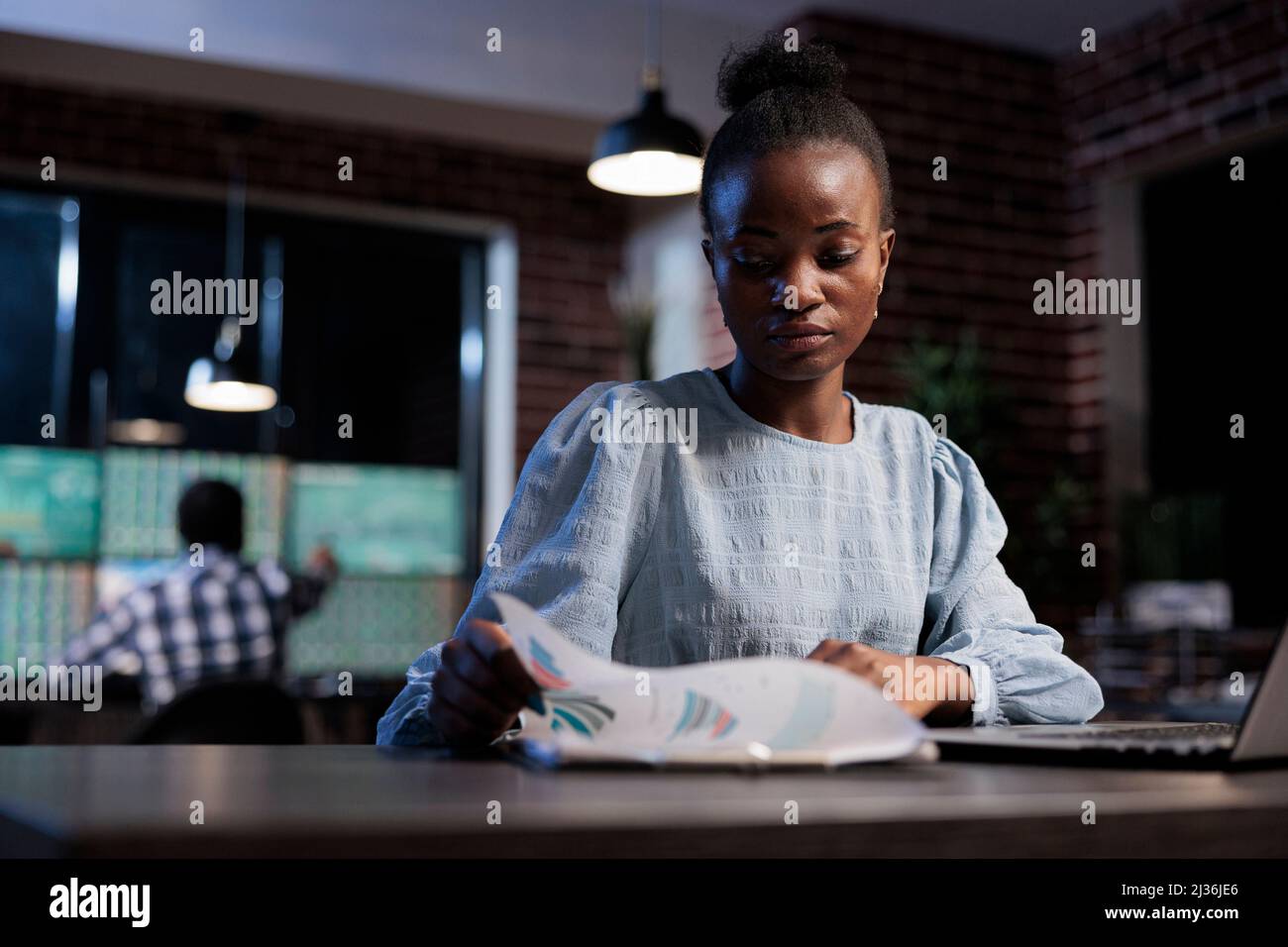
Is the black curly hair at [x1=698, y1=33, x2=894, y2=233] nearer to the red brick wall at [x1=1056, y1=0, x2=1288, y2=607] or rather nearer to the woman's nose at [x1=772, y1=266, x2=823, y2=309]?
the woman's nose at [x1=772, y1=266, x2=823, y2=309]

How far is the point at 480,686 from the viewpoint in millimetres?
908

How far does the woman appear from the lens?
3.86 feet

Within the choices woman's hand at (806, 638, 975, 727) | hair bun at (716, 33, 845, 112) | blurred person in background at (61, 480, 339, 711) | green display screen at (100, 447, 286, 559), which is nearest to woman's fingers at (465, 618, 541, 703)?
woman's hand at (806, 638, 975, 727)

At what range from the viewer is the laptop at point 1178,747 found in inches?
31.2

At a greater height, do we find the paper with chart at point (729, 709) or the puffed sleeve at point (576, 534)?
the puffed sleeve at point (576, 534)

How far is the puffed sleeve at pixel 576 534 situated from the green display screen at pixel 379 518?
16.5 feet

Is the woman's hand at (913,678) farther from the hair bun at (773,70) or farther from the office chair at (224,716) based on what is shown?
the office chair at (224,716)

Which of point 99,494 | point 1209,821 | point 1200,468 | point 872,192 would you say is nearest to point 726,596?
point 872,192

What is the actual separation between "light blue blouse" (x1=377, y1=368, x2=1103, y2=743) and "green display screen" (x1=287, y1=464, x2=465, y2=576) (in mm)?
5003

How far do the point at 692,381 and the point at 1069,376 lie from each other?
14.4 ft

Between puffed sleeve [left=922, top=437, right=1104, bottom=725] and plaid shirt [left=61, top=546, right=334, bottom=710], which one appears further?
plaid shirt [left=61, top=546, right=334, bottom=710]

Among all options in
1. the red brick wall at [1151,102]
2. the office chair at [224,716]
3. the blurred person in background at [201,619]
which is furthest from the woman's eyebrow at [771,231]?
the red brick wall at [1151,102]

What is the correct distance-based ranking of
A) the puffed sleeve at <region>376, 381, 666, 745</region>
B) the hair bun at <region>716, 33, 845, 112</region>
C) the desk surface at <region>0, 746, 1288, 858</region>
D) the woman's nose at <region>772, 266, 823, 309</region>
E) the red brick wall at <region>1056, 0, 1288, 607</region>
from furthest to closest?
the red brick wall at <region>1056, 0, 1288, 607</region> → the hair bun at <region>716, 33, 845, 112</region> → the woman's nose at <region>772, 266, 823, 309</region> → the puffed sleeve at <region>376, 381, 666, 745</region> → the desk surface at <region>0, 746, 1288, 858</region>

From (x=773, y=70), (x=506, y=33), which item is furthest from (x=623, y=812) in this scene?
(x=506, y=33)
